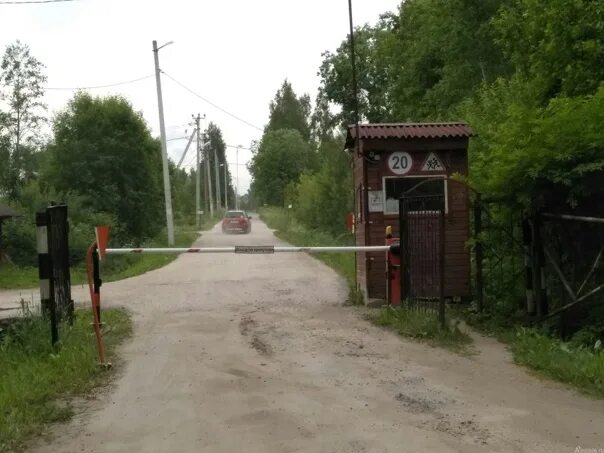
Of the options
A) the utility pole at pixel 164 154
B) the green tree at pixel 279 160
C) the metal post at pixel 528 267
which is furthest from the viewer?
the green tree at pixel 279 160

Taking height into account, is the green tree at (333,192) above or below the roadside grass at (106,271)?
above

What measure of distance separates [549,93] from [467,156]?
5.50ft

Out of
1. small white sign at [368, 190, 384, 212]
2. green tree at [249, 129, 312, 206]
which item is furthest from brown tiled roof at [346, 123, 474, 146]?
green tree at [249, 129, 312, 206]

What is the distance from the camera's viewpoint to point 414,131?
36.1 ft

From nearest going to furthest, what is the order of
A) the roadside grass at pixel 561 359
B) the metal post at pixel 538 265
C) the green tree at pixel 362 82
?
1. the roadside grass at pixel 561 359
2. the metal post at pixel 538 265
3. the green tree at pixel 362 82

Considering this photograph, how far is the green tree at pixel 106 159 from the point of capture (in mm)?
29125

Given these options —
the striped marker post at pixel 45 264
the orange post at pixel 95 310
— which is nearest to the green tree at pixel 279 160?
the orange post at pixel 95 310

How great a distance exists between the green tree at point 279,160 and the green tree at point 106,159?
3671 centimetres

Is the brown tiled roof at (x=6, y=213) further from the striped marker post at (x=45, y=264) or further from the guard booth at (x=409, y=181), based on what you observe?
the striped marker post at (x=45, y=264)

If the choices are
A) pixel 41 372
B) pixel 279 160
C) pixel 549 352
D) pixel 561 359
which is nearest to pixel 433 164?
pixel 549 352

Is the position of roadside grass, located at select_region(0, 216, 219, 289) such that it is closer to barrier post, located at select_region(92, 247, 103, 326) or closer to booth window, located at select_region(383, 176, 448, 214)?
booth window, located at select_region(383, 176, 448, 214)

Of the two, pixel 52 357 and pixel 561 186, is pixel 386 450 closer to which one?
pixel 52 357

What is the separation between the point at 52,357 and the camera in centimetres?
734

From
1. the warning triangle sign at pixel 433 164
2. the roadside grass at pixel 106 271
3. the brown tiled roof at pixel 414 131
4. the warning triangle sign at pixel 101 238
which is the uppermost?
the brown tiled roof at pixel 414 131
